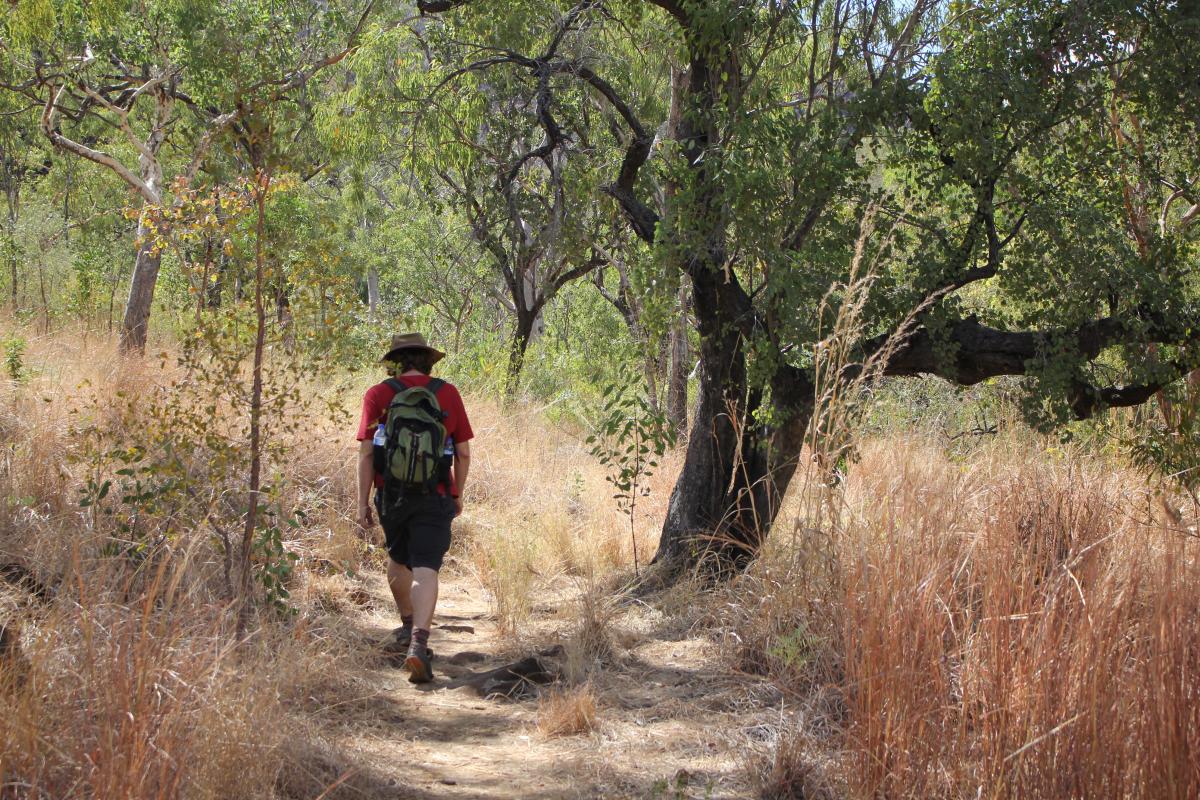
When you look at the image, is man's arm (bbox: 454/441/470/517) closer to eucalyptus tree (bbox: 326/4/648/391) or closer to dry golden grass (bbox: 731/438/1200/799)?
dry golden grass (bbox: 731/438/1200/799)

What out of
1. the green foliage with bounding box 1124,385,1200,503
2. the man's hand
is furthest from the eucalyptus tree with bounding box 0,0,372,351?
the green foliage with bounding box 1124,385,1200,503

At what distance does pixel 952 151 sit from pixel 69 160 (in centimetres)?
2098

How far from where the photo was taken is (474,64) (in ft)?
26.7

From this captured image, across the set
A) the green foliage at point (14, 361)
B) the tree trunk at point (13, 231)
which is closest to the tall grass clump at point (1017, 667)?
the green foliage at point (14, 361)

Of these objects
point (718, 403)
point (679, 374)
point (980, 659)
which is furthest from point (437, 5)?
point (980, 659)

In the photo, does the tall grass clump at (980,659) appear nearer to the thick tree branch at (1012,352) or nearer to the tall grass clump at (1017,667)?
the tall grass clump at (1017,667)

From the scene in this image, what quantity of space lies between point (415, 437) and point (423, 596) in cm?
80

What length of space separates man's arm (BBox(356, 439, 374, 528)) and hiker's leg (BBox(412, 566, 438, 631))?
0.43m

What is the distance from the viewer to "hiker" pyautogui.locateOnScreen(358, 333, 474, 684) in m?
5.60

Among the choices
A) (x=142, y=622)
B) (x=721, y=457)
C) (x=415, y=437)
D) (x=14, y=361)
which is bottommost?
(x=142, y=622)

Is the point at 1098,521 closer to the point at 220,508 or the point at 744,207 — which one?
the point at 744,207

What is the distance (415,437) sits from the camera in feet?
18.4

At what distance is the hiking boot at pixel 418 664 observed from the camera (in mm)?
5523

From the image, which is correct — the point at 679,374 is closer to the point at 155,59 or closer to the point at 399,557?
the point at 399,557
